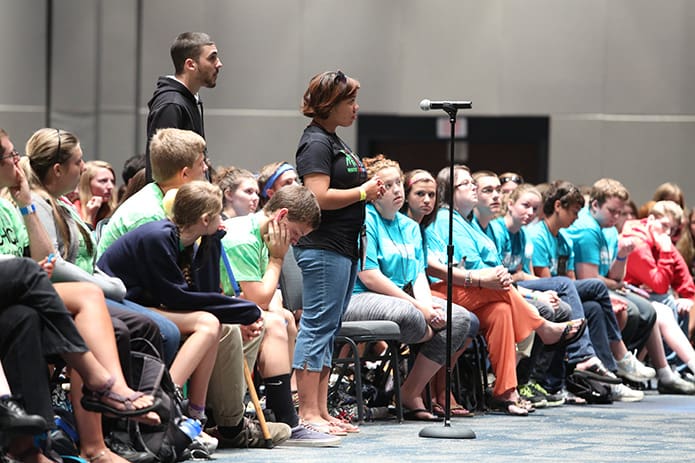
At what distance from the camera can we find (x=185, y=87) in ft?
18.4

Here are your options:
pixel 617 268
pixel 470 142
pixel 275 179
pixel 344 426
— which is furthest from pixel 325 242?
pixel 470 142

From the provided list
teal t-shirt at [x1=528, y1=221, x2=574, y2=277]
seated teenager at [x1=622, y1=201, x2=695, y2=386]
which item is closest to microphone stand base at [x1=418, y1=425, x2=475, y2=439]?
teal t-shirt at [x1=528, y1=221, x2=574, y2=277]

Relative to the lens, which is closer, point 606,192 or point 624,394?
point 624,394

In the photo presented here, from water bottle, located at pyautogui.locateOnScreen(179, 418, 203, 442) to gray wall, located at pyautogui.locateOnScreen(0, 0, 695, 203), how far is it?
730cm

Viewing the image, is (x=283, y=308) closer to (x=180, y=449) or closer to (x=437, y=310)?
(x=437, y=310)

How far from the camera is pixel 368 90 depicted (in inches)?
460

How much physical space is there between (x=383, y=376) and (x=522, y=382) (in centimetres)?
106

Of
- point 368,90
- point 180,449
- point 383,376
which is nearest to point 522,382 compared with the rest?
point 383,376

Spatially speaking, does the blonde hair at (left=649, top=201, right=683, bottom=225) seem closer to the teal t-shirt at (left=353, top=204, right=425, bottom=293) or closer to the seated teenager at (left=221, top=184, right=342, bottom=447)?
the teal t-shirt at (left=353, top=204, right=425, bottom=293)

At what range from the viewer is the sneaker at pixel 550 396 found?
723 cm

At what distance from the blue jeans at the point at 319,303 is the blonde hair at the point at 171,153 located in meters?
0.87

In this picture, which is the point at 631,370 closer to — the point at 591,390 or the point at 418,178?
the point at 591,390

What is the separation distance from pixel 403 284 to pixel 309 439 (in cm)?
145

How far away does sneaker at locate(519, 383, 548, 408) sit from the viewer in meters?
7.16
